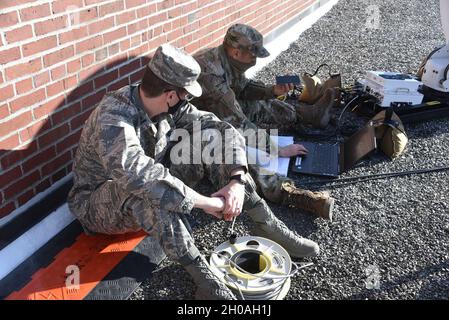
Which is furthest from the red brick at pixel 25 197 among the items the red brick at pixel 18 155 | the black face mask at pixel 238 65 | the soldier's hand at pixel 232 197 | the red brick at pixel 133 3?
the black face mask at pixel 238 65

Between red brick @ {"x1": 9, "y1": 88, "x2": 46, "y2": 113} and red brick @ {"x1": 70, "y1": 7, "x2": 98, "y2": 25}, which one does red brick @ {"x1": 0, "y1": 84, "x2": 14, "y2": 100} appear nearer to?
red brick @ {"x1": 9, "y1": 88, "x2": 46, "y2": 113}

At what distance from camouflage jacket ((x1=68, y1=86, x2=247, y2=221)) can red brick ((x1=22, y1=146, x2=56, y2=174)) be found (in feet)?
1.01

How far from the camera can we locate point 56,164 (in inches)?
128

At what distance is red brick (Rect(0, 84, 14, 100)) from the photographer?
2.69m

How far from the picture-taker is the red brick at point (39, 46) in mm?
2782

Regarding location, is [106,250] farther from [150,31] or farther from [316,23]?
[316,23]

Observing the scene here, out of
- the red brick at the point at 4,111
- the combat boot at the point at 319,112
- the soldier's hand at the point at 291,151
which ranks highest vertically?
the red brick at the point at 4,111

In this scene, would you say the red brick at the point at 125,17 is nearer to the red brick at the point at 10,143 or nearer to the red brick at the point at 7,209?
the red brick at the point at 10,143

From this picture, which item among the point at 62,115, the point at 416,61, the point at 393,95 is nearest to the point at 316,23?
the point at 416,61

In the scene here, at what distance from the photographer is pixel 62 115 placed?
3189 mm

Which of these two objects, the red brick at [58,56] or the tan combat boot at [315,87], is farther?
the tan combat boot at [315,87]

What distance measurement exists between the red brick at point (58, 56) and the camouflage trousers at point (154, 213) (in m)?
0.87

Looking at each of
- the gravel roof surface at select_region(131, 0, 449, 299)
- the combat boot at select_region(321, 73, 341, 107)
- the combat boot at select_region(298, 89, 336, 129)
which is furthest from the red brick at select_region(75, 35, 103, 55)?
the combat boot at select_region(321, 73, 341, 107)
